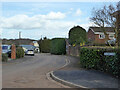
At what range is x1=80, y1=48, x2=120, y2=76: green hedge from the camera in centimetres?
1081

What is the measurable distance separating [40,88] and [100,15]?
736 inches

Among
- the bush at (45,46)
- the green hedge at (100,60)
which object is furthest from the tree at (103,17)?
the bush at (45,46)

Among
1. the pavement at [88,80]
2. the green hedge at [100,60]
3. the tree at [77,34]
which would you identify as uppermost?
the tree at [77,34]

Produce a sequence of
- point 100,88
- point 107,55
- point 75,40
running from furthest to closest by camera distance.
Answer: point 75,40 < point 107,55 < point 100,88

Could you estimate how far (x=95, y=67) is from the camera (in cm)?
1431

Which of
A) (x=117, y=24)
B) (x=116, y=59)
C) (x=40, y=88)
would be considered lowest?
(x=40, y=88)

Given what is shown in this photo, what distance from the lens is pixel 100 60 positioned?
531 inches

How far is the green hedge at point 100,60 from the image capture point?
10812mm

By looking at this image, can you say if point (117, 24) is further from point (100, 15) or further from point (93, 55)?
point (93, 55)

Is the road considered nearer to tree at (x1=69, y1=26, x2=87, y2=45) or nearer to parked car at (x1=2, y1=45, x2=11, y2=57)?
parked car at (x1=2, y1=45, x2=11, y2=57)

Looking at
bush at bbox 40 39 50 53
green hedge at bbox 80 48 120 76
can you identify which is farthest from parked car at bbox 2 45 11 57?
bush at bbox 40 39 50 53

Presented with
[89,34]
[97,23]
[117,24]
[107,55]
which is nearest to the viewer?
[107,55]

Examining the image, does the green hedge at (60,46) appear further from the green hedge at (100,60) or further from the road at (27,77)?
the green hedge at (100,60)

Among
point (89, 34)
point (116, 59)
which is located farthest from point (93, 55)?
point (89, 34)
